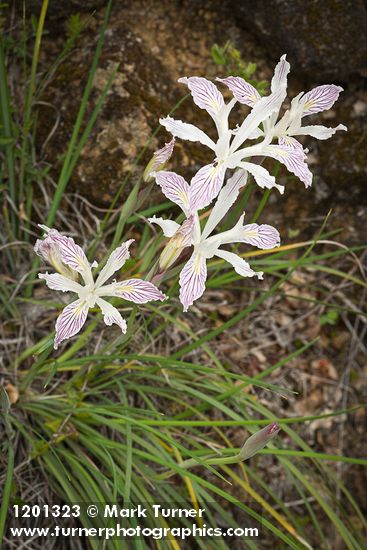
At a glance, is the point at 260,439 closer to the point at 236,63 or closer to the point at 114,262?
the point at 114,262

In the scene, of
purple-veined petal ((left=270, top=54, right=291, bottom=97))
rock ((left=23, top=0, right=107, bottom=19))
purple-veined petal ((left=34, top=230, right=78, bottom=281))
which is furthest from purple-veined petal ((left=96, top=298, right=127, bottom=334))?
rock ((left=23, top=0, right=107, bottom=19))

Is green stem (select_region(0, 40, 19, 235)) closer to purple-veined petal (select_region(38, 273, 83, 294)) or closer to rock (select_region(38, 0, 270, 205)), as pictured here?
rock (select_region(38, 0, 270, 205))

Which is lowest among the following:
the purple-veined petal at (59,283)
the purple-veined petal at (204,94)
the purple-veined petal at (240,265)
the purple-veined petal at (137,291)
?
the purple-veined petal at (137,291)

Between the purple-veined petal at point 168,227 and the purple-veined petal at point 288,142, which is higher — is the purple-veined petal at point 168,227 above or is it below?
below

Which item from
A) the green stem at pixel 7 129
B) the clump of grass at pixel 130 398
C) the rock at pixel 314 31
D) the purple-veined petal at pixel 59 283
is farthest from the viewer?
the rock at pixel 314 31

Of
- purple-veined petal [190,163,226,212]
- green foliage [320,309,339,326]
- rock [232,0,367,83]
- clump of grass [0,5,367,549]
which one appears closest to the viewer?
purple-veined petal [190,163,226,212]

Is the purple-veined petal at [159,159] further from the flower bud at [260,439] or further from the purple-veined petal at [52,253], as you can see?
the flower bud at [260,439]

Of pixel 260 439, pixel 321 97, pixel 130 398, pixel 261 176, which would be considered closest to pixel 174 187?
pixel 261 176

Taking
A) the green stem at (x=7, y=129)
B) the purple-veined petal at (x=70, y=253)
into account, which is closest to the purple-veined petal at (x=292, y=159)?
the purple-veined petal at (x=70, y=253)
